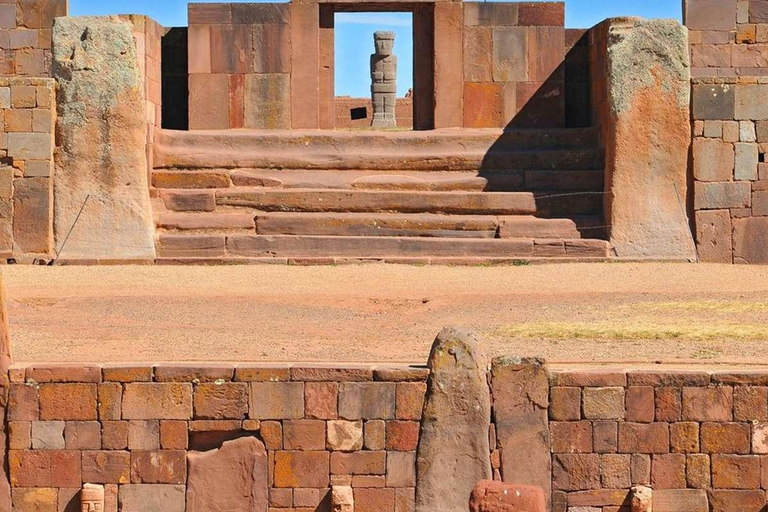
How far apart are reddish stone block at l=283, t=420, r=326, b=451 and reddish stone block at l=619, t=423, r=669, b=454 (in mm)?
1964

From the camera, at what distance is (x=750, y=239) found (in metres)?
15.6

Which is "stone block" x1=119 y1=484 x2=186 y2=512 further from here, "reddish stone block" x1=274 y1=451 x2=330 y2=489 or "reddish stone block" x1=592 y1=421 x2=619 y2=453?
"reddish stone block" x1=592 y1=421 x2=619 y2=453

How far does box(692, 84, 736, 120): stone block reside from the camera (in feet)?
51.5

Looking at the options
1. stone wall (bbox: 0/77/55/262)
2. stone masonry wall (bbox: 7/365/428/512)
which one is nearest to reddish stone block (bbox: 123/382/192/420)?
stone masonry wall (bbox: 7/365/428/512)

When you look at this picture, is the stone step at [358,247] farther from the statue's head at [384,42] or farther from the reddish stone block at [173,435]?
the statue's head at [384,42]

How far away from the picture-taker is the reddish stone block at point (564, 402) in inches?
354

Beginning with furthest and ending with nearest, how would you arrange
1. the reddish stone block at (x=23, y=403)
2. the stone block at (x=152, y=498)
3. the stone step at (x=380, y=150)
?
the stone step at (x=380, y=150)
the stone block at (x=152, y=498)
the reddish stone block at (x=23, y=403)

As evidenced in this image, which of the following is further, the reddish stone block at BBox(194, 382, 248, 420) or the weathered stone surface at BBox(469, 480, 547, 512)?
the reddish stone block at BBox(194, 382, 248, 420)

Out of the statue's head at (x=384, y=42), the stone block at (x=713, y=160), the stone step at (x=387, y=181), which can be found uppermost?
the statue's head at (x=384, y=42)

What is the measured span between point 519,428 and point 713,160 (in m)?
7.58

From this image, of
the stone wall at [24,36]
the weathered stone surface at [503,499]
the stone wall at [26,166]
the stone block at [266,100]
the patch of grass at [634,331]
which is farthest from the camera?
the stone wall at [24,36]

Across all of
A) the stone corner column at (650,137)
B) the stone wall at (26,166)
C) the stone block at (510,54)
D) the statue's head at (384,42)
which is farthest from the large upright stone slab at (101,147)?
the statue's head at (384,42)

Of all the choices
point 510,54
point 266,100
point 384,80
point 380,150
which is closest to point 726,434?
point 380,150

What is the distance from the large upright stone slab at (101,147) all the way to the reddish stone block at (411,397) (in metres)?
6.84
